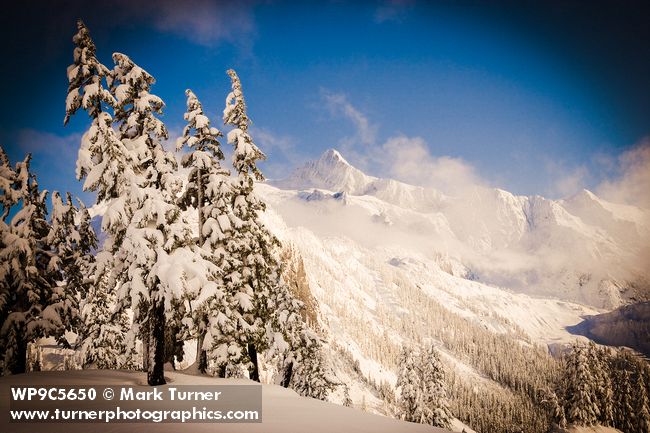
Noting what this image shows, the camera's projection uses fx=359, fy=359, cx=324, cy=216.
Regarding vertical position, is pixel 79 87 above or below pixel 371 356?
above

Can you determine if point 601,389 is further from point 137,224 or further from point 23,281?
point 23,281

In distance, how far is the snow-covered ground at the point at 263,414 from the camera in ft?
25.8

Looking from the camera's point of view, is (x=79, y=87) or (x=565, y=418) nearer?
(x=79, y=87)

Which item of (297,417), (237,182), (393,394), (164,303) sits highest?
(237,182)

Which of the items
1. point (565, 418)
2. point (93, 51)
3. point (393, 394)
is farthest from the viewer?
point (393, 394)

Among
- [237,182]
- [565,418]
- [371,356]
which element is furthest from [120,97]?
[371,356]

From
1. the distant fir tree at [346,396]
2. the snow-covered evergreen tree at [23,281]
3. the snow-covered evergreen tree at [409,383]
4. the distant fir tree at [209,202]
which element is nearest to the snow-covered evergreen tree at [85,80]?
the distant fir tree at [209,202]

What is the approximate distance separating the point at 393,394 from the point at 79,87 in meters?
154

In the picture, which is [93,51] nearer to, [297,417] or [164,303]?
[164,303]

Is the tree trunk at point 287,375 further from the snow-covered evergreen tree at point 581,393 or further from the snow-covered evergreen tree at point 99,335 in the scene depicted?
the snow-covered evergreen tree at point 581,393

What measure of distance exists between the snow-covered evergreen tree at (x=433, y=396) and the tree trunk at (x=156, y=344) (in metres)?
35.1

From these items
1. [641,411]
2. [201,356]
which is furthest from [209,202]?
[641,411]

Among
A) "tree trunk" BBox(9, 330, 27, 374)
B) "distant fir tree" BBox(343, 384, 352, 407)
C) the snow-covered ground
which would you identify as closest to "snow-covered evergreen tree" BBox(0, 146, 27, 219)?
"tree trunk" BBox(9, 330, 27, 374)

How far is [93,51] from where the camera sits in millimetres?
13781
